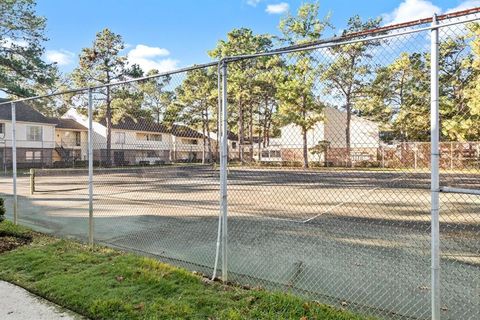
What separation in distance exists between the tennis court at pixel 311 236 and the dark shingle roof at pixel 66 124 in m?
28.6

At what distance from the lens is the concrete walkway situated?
10.3 feet

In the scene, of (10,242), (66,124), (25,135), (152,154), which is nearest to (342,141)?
(152,154)

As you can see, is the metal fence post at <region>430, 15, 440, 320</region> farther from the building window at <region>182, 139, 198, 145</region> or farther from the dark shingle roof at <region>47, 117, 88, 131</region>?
the dark shingle roof at <region>47, 117, 88, 131</region>

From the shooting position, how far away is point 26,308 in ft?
10.8

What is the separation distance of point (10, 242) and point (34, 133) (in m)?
33.5

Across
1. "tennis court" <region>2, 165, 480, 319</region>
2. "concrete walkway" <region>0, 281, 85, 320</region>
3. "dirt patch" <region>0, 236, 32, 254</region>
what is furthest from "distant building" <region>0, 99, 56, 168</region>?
"concrete walkway" <region>0, 281, 85, 320</region>

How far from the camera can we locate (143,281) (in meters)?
3.76

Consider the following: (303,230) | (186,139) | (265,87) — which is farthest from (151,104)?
(265,87)

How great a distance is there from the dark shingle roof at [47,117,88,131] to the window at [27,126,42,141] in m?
2.21

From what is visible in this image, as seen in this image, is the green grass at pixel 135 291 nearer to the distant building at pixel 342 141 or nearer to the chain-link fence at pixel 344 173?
the chain-link fence at pixel 344 173

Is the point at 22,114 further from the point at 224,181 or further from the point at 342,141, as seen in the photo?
the point at 342,141

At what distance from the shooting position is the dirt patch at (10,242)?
520cm

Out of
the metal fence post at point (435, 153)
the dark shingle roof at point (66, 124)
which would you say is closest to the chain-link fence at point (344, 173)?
the metal fence post at point (435, 153)

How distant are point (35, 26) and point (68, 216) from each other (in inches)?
437
